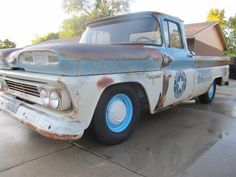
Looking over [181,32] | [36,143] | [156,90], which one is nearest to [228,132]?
[156,90]

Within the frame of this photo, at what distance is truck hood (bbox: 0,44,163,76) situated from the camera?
2299 mm

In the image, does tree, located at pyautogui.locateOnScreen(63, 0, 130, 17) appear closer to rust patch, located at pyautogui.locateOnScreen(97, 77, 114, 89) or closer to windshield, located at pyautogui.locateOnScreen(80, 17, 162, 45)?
windshield, located at pyautogui.locateOnScreen(80, 17, 162, 45)

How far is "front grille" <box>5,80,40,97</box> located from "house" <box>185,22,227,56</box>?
13970 millimetres

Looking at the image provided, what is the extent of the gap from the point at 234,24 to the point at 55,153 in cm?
2888

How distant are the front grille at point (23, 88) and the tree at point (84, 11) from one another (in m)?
32.4

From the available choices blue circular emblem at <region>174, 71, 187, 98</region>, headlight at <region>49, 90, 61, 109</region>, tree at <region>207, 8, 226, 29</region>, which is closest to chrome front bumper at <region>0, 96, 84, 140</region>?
headlight at <region>49, 90, 61, 109</region>

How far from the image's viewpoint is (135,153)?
280 cm

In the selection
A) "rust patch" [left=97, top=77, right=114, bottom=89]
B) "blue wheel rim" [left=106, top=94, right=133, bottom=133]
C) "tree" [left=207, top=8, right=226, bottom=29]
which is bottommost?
"blue wheel rim" [left=106, top=94, right=133, bottom=133]

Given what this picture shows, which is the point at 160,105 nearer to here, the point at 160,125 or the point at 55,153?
the point at 160,125

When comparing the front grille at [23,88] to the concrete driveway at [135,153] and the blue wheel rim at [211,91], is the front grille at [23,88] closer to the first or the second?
the concrete driveway at [135,153]

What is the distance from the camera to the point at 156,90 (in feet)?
10.7

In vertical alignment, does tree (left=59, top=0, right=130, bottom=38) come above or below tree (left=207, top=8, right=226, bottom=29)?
above

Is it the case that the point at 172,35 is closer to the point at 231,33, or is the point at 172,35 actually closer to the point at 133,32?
the point at 133,32

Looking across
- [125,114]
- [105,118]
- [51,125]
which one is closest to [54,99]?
[51,125]
